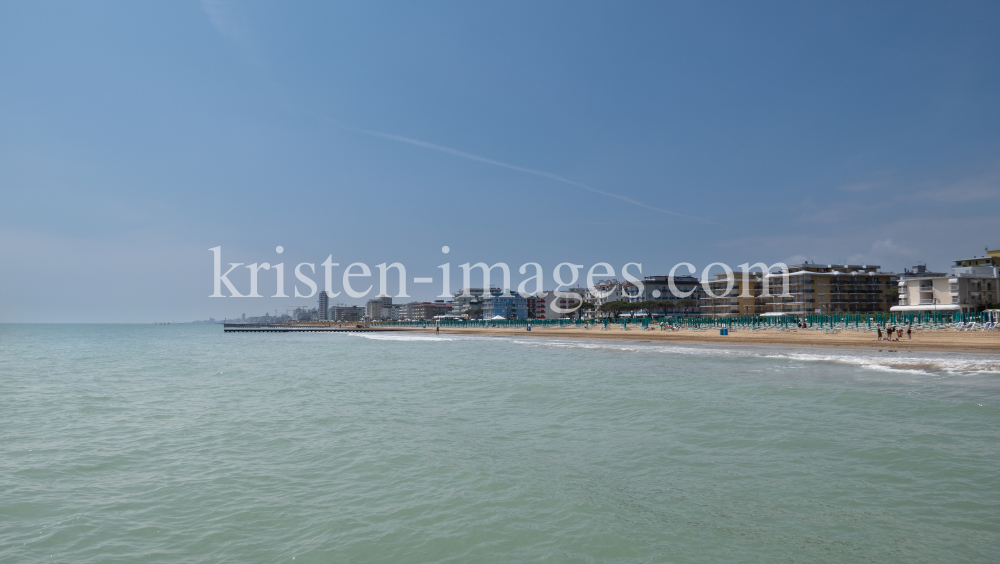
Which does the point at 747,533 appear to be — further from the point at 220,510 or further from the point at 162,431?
the point at 162,431

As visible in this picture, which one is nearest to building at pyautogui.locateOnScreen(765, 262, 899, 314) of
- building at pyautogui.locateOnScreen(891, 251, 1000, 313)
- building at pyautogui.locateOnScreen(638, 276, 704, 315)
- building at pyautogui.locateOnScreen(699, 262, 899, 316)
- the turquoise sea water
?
building at pyautogui.locateOnScreen(699, 262, 899, 316)

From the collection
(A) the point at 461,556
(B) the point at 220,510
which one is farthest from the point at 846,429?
(B) the point at 220,510

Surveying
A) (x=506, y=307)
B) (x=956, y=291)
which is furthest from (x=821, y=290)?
(x=506, y=307)

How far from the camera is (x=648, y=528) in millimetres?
5516

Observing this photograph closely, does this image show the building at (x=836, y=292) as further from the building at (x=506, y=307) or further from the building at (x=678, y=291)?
the building at (x=506, y=307)

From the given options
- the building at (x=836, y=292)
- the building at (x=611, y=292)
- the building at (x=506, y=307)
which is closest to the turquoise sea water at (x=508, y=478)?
the building at (x=836, y=292)

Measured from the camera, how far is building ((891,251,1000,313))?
6956cm

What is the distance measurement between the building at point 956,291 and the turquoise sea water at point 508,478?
71737 millimetres

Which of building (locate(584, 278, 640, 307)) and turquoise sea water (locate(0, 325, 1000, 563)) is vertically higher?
building (locate(584, 278, 640, 307))

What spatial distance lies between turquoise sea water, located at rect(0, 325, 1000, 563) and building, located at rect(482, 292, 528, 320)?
143m

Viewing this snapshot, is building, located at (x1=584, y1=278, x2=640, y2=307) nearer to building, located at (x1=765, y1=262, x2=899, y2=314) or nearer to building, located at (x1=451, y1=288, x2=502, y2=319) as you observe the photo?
building, located at (x1=451, y1=288, x2=502, y2=319)

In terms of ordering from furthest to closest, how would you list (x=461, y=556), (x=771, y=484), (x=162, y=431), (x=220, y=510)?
(x=162, y=431), (x=771, y=484), (x=220, y=510), (x=461, y=556)

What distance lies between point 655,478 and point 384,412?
739 centimetres

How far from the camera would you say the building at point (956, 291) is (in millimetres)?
69562
